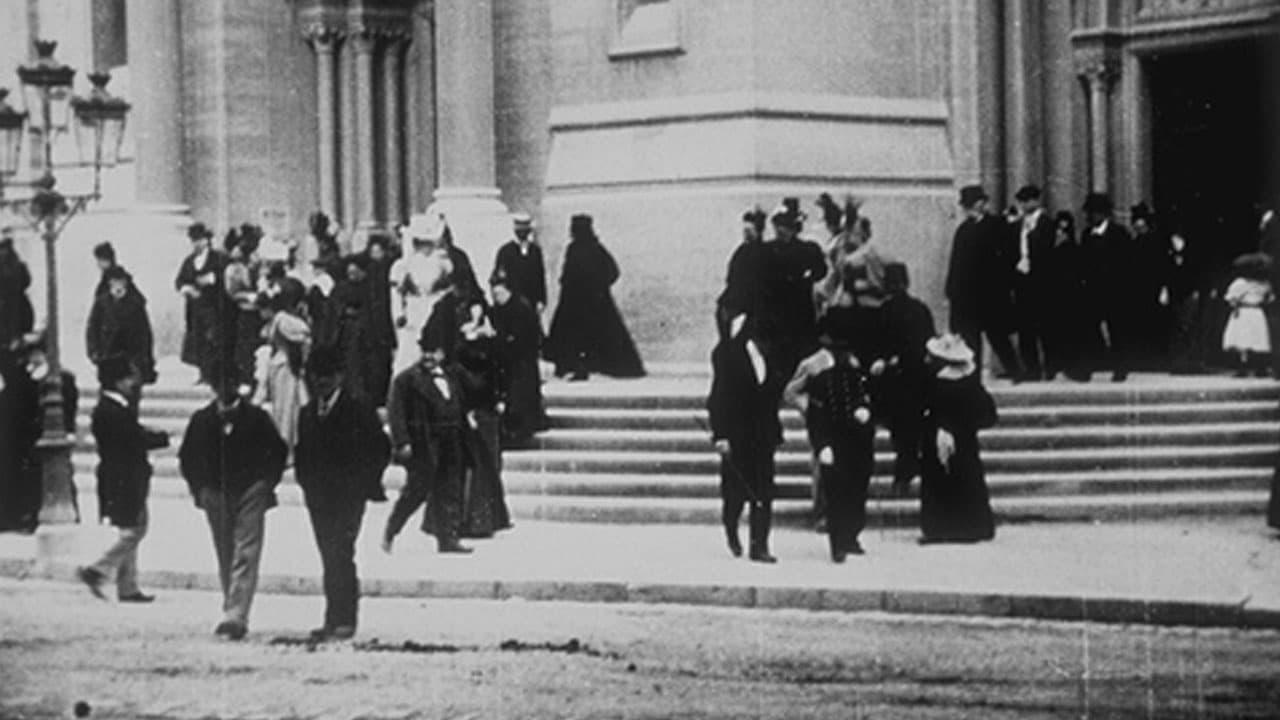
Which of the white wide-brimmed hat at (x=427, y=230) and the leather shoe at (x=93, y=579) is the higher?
the white wide-brimmed hat at (x=427, y=230)

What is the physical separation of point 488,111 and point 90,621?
1168 centimetres

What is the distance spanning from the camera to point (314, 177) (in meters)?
32.3

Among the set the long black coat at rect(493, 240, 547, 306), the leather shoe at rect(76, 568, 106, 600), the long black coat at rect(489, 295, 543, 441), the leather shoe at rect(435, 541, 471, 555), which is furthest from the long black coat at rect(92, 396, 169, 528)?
the long black coat at rect(493, 240, 547, 306)

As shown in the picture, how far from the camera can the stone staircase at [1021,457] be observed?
68.2 feet

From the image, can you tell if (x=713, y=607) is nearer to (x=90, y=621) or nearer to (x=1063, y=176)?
(x=90, y=621)

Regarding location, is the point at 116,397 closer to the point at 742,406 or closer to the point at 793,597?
the point at 742,406

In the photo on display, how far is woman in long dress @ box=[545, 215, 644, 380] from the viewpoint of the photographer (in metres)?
25.2

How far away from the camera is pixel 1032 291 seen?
24516 mm

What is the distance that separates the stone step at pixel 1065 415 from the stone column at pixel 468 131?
4.38 meters

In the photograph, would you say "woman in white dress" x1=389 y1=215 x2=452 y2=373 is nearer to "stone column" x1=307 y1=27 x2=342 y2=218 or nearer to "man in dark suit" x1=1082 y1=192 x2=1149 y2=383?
"man in dark suit" x1=1082 y1=192 x2=1149 y2=383

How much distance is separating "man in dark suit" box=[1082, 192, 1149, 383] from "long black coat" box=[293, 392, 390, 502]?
11.0m

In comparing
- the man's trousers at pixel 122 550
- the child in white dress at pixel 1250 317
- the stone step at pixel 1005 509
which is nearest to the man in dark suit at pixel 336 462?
the man's trousers at pixel 122 550

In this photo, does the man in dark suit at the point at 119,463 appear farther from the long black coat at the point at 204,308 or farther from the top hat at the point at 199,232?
the top hat at the point at 199,232

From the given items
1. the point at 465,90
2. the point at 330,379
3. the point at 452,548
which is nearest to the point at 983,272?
the point at 465,90
